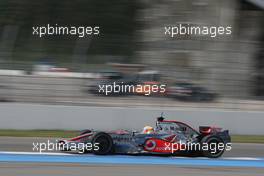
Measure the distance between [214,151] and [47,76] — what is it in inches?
299

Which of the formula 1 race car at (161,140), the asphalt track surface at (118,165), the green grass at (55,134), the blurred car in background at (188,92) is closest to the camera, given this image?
the asphalt track surface at (118,165)

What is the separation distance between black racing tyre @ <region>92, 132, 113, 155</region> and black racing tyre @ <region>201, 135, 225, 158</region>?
1.33 m

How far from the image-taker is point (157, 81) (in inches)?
651

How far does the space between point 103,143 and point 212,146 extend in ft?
5.27

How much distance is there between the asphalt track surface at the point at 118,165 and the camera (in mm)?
8453

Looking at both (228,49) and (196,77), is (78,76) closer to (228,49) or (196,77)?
(196,77)

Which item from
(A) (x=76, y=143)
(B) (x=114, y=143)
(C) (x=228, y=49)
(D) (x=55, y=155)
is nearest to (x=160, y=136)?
(B) (x=114, y=143)

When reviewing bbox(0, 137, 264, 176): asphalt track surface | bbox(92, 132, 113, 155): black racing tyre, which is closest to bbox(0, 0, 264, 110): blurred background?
bbox(0, 137, 264, 176): asphalt track surface

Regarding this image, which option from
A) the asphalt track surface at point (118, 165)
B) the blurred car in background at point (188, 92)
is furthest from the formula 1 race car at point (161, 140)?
the blurred car in background at point (188, 92)

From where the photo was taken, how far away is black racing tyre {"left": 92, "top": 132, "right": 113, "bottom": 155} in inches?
343

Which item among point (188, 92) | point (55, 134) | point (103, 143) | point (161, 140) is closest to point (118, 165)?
point (103, 143)

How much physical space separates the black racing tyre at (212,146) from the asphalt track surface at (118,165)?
0.10m

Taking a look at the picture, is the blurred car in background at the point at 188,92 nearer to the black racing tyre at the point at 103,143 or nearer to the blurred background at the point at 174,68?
the blurred background at the point at 174,68

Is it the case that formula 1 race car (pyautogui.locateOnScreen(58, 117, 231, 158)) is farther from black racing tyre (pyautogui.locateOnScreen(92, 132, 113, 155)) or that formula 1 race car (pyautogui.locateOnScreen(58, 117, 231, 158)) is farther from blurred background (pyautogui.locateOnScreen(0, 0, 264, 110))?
blurred background (pyautogui.locateOnScreen(0, 0, 264, 110))
